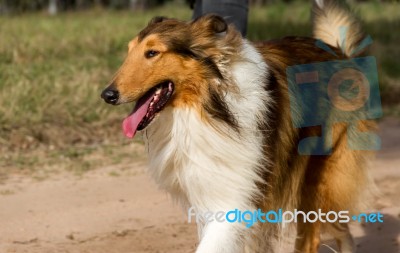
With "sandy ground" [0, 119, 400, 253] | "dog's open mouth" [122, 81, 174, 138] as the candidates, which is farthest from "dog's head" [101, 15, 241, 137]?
"sandy ground" [0, 119, 400, 253]

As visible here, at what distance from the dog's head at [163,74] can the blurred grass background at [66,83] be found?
1.72 metres

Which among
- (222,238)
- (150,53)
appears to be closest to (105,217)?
(222,238)

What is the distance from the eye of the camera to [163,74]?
13.7ft

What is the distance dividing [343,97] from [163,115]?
4.31 feet

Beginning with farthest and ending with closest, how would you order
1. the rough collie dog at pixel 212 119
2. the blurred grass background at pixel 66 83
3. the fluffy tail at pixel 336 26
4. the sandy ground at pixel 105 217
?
the blurred grass background at pixel 66 83 → the sandy ground at pixel 105 217 → the fluffy tail at pixel 336 26 → the rough collie dog at pixel 212 119

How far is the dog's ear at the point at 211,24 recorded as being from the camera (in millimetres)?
4349

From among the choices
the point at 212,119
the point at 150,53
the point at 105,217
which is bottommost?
the point at 105,217

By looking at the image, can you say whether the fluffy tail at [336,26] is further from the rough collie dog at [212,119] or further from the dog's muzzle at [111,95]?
the dog's muzzle at [111,95]

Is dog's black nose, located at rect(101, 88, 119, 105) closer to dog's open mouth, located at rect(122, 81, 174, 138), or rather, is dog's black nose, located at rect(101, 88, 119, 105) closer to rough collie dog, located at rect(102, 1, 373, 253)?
rough collie dog, located at rect(102, 1, 373, 253)

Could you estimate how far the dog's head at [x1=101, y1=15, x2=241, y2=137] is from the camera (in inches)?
163

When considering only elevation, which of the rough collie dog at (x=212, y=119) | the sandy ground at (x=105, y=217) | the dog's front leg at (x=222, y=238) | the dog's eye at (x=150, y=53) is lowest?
the sandy ground at (x=105, y=217)

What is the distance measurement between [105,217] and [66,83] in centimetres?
423

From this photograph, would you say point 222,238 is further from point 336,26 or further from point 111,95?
point 336,26

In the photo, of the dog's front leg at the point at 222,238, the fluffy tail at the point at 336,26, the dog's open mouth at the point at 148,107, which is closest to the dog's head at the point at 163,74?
the dog's open mouth at the point at 148,107
